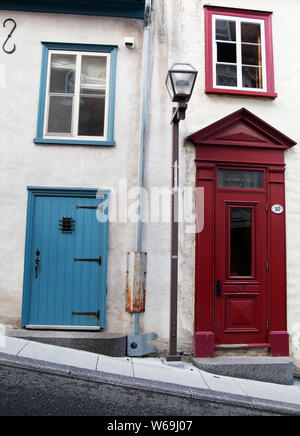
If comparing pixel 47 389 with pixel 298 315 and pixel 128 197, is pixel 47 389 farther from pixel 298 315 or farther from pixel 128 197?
pixel 298 315

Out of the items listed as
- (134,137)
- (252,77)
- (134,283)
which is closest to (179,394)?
(134,283)

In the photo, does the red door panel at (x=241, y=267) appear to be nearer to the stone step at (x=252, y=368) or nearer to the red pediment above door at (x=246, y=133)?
the stone step at (x=252, y=368)

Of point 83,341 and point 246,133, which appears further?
point 246,133

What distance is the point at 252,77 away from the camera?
21.0 ft

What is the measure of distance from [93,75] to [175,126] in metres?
2.03

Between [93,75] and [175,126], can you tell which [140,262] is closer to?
[175,126]

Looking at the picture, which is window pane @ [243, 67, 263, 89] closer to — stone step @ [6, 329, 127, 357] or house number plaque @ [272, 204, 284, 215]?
house number plaque @ [272, 204, 284, 215]

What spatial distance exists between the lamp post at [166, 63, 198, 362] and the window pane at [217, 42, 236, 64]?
1.74m

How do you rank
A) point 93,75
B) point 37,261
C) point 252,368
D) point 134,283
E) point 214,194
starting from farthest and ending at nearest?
point 93,75 < point 214,194 < point 37,261 < point 134,283 < point 252,368

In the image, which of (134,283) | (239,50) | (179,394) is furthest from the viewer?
(239,50)

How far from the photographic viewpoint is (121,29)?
20.2 feet

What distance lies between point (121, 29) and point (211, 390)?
5880 mm

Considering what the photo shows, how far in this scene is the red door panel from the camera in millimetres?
5773
